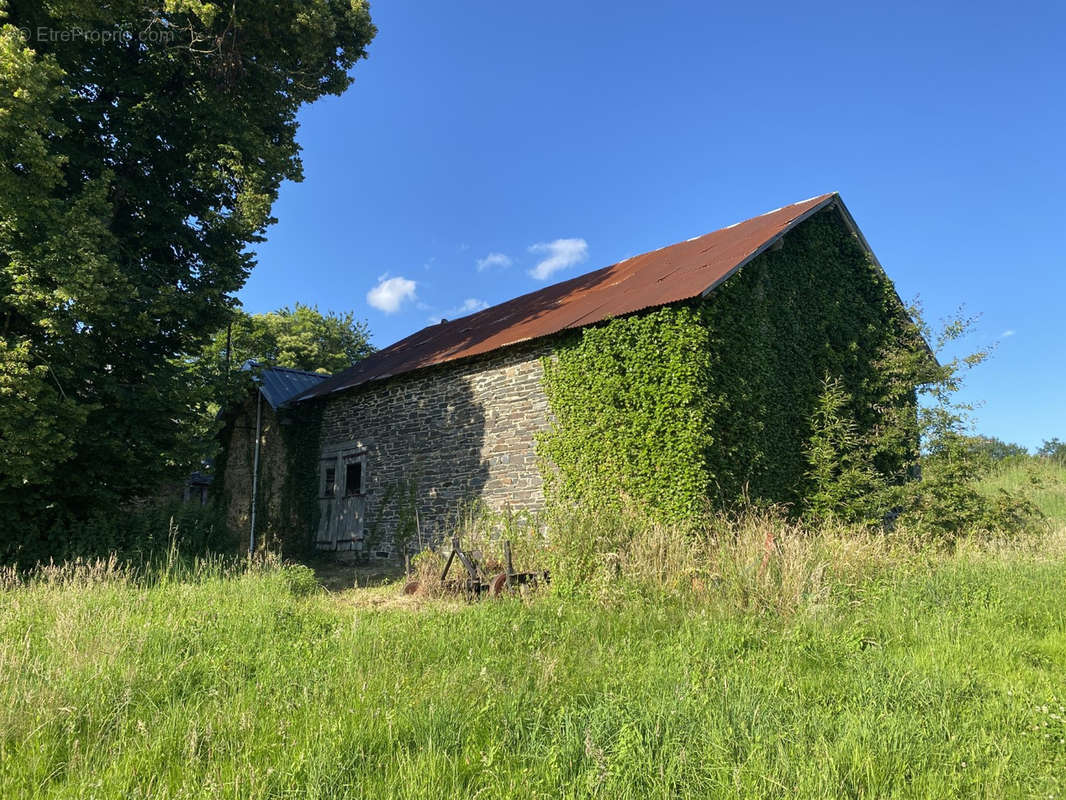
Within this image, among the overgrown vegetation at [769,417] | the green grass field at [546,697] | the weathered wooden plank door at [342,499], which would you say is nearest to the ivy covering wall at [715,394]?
the overgrown vegetation at [769,417]

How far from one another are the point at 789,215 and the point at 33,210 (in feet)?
42.8

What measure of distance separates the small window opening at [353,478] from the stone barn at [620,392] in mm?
57

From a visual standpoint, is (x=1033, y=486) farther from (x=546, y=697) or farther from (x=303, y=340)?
(x=303, y=340)

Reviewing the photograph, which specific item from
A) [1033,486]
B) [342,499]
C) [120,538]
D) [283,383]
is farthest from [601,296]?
[1033,486]

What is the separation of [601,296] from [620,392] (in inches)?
129

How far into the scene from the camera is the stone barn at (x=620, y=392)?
31.6ft

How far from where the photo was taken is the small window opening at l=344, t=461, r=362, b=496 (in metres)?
15.0

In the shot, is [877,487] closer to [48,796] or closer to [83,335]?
[48,796]

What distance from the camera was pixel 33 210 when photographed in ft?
27.6

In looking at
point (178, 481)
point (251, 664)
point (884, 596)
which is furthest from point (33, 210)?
point (884, 596)

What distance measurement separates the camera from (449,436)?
1293cm

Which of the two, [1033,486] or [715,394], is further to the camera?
[1033,486]

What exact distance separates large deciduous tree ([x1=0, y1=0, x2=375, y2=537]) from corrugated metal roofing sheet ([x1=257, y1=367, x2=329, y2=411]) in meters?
5.24

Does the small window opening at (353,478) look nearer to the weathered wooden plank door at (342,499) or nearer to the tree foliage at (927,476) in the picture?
the weathered wooden plank door at (342,499)
